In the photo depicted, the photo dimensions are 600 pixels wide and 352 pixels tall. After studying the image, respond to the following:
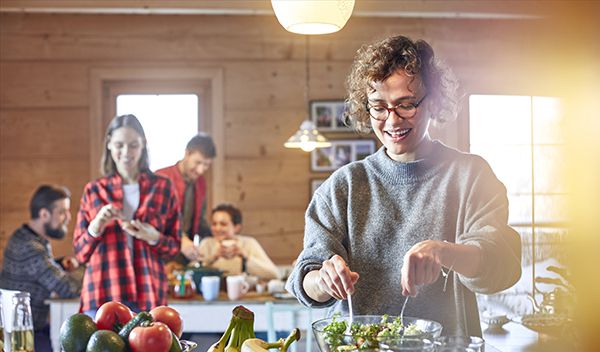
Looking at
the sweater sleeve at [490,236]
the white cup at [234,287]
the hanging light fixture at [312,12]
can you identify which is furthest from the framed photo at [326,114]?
the sweater sleeve at [490,236]

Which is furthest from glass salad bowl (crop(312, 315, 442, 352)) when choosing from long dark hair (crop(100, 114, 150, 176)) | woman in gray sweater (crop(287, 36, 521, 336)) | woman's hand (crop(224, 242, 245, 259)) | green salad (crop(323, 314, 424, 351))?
woman's hand (crop(224, 242, 245, 259))

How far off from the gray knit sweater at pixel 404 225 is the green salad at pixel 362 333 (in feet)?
0.76

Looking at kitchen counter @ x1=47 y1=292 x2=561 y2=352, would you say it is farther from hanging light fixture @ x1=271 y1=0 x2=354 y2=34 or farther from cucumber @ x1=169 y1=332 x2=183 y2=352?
cucumber @ x1=169 y1=332 x2=183 y2=352

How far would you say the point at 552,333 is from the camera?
2180 millimetres

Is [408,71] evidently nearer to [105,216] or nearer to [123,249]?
[105,216]

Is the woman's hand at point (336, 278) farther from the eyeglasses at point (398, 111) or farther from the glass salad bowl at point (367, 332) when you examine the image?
the eyeglasses at point (398, 111)

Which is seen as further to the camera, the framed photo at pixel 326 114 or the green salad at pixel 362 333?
the framed photo at pixel 326 114

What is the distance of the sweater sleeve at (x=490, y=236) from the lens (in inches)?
59.6

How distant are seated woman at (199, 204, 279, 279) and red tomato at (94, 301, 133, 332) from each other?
302cm

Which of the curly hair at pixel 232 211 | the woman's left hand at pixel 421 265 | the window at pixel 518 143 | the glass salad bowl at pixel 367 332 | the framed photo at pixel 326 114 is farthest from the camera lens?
the framed photo at pixel 326 114

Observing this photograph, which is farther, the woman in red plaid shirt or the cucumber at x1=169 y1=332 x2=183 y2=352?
the woman in red plaid shirt

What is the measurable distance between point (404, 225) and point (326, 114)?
13.1 feet

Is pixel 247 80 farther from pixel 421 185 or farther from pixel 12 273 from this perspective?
pixel 421 185

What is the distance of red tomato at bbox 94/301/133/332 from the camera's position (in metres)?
1.50
